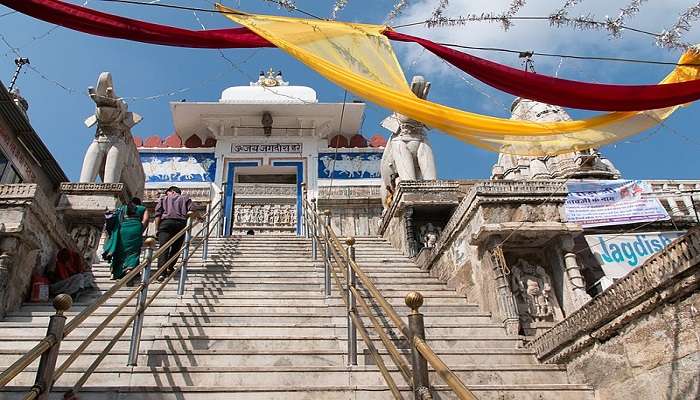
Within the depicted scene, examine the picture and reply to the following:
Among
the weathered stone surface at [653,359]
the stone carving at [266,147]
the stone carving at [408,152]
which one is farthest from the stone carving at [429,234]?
the stone carving at [266,147]

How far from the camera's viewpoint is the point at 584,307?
3.65 meters

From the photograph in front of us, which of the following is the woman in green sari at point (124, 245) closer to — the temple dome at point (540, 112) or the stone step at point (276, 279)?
the stone step at point (276, 279)

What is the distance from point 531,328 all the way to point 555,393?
4.12ft

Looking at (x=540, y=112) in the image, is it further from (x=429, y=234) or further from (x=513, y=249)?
(x=513, y=249)

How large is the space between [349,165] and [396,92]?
11.0 meters

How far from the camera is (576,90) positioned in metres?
4.05

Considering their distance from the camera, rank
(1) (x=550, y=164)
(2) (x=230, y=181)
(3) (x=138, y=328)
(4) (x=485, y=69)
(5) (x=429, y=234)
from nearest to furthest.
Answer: (3) (x=138, y=328) < (4) (x=485, y=69) < (5) (x=429, y=234) < (2) (x=230, y=181) < (1) (x=550, y=164)

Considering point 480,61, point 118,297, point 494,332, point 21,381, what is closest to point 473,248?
point 494,332

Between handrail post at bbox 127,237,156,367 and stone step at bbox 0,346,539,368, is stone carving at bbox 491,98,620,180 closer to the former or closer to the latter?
stone step at bbox 0,346,539,368

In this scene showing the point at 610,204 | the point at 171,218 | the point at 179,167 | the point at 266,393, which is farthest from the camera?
the point at 179,167

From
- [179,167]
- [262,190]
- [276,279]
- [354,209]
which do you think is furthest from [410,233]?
[179,167]

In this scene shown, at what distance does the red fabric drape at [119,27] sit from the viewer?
4.14 meters

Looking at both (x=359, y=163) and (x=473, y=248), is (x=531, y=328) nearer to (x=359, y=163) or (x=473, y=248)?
(x=473, y=248)

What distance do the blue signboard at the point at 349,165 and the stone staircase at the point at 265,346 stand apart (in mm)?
8627
